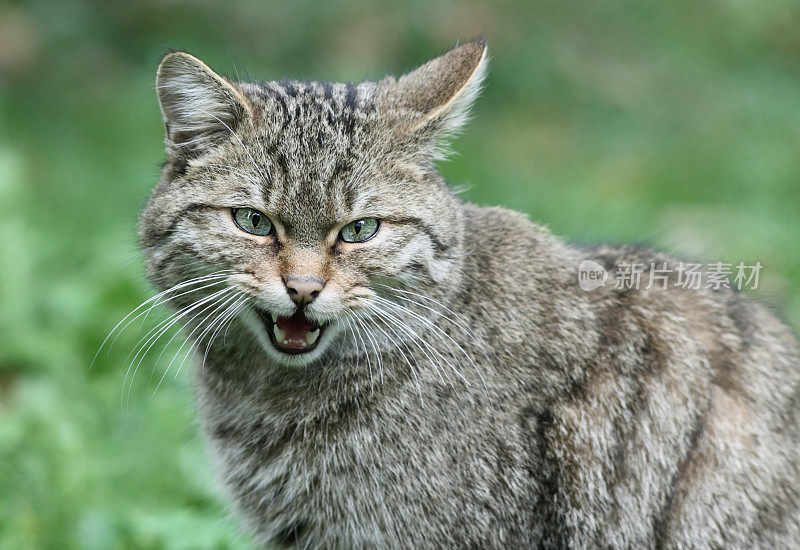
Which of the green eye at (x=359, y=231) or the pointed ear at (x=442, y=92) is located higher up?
the pointed ear at (x=442, y=92)

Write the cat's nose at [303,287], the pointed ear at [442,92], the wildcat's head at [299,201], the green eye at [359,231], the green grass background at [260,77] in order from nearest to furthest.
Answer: the cat's nose at [303,287] → the wildcat's head at [299,201] → the green eye at [359,231] → the pointed ear at [442,92] → the green grass background at [260,77]

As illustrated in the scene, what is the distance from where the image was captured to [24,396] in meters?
4.95

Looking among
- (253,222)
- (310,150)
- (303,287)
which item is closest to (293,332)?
(303,287)

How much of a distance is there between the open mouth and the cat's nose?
17 cm

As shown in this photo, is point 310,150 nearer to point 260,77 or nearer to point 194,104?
point 194,104

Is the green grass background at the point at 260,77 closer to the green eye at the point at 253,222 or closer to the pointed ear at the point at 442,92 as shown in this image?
the green eye at the point at 253,222

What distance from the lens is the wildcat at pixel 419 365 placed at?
335 centimetres

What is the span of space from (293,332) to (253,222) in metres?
0.41

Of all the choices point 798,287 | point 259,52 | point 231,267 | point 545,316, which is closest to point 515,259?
point 545,316

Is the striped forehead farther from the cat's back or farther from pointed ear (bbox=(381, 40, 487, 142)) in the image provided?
the cat's back

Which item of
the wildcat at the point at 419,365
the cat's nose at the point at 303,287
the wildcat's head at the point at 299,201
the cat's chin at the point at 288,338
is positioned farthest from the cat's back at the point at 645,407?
the cat's nose at the point at 303,287

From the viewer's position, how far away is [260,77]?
849 centimetres

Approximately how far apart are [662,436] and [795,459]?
51cm

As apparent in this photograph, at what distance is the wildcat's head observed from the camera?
3252 millimetres
